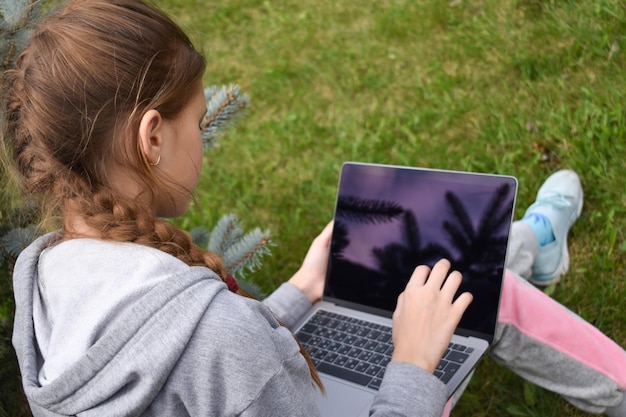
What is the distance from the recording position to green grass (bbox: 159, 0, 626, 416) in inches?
86.6

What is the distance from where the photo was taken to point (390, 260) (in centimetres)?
168

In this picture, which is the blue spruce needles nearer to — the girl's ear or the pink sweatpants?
the girl's ear

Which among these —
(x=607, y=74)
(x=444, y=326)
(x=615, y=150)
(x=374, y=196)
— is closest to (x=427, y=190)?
(x=374, y=196)

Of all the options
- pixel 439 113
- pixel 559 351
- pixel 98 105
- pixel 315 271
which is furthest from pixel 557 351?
pixel 439 113

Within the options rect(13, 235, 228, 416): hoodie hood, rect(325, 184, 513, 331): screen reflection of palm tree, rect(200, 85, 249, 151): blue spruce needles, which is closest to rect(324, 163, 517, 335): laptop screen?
rect(325, 184, 513, 331): screen reflection of palm tree

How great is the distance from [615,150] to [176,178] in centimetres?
168

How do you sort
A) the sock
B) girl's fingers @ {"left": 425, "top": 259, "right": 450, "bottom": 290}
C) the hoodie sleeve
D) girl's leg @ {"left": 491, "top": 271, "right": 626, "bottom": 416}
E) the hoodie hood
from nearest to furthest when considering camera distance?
1. the hoodie hood
2. girl's fingers @ {"left": 425, "top": 259, "right": 450, "bottom": 290}
3. girl's leg @ {"left": 491, "top": 271, "right": 626, "bottom": 416}
4. the hoodie sleeve
5. the sock

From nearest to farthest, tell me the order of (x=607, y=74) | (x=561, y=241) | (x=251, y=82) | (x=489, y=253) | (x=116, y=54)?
(x=116, y=54) < (x=489, y=253) < (x=561, y=241) < (x=607, y=74) < (x=251, y=82)

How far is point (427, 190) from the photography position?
5.34 ft

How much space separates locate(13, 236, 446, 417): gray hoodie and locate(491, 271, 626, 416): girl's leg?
2.37 feet

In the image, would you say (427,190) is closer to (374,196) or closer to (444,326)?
(374,196)

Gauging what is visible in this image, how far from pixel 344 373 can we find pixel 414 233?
0.39 metres

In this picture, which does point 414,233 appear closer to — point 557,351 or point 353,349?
point 353,349

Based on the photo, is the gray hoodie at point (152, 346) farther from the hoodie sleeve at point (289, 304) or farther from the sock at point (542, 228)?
the sock at point (542, 228)
